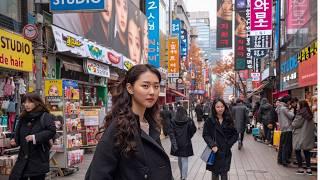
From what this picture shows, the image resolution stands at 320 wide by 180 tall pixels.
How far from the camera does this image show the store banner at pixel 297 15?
732 inches

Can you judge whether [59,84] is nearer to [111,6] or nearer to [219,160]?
[219,160]

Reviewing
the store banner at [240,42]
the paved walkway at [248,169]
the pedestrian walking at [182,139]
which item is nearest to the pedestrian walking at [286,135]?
the paved walkway at [248,169]

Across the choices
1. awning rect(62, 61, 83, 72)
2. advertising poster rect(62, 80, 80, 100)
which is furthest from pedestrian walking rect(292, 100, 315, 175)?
awning rect(62, 61, 83, 72)

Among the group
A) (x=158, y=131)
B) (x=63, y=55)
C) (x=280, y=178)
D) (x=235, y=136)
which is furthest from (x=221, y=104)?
(x=63, y=55)

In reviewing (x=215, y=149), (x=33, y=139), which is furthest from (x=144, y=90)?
(x=215, y=149)

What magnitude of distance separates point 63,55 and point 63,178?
20.3 feet

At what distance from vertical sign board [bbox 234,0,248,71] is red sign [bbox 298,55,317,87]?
14.1m

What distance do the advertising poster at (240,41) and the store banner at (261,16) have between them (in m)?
8.81

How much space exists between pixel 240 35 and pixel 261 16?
1207 centimetres

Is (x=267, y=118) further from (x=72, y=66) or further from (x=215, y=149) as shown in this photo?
(x=215, y=149)

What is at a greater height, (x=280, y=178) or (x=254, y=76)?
(x=254, y=76)

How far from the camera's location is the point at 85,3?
12.1m

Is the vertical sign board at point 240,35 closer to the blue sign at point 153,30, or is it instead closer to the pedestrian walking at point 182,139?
the blue sign at point 153,30

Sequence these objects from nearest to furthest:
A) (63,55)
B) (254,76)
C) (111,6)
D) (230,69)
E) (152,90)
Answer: (152,90) < (63,55) < (111,6) < (254,76) < (230,69)
